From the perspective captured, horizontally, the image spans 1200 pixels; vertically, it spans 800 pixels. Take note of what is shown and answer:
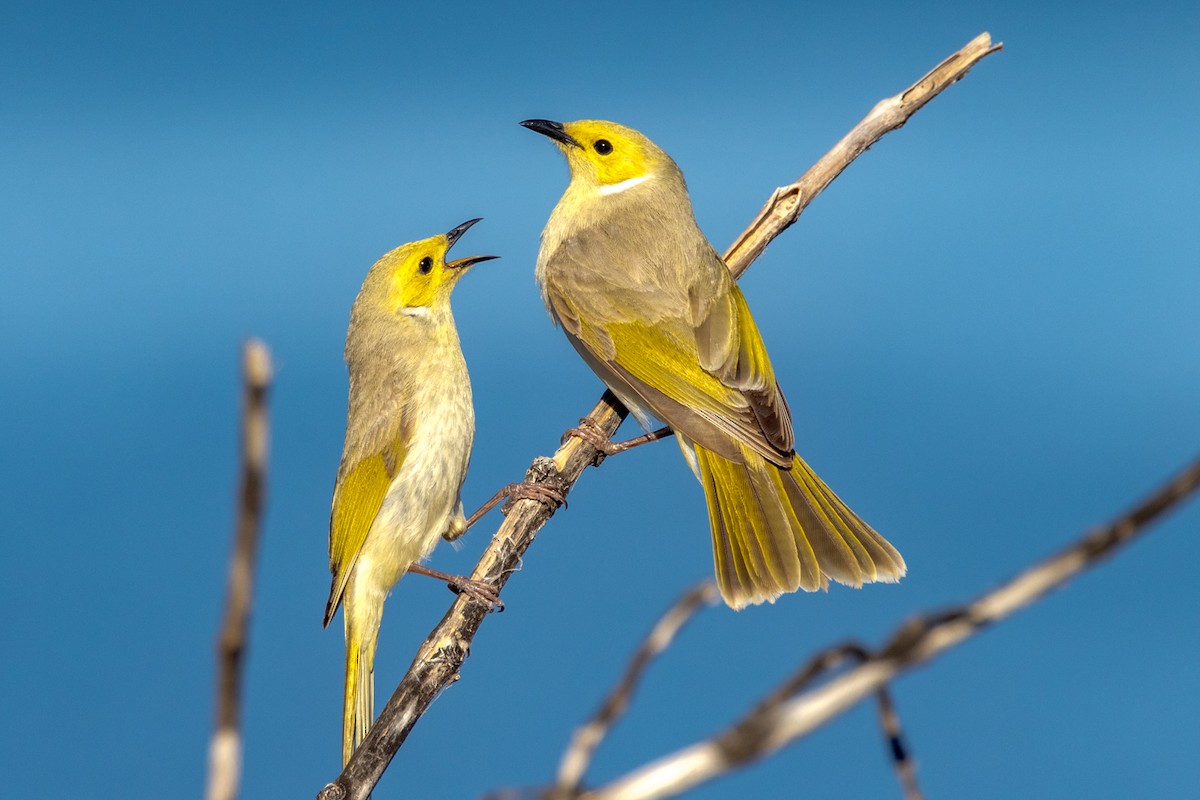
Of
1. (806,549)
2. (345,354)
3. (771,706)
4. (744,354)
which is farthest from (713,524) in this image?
(771,706)

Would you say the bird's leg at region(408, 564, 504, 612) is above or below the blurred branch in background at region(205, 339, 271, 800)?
above

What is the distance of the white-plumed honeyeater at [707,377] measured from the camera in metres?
2.69

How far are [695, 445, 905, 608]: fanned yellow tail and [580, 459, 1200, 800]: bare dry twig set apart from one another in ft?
6.76

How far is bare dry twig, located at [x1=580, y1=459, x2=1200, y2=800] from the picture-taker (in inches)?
22.1

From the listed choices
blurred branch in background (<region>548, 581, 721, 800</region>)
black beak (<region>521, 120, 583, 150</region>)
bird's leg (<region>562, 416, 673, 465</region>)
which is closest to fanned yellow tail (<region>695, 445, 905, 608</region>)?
bird's leg (<region>562, 416, 673, 465</region>)

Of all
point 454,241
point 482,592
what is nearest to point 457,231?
point 454,241

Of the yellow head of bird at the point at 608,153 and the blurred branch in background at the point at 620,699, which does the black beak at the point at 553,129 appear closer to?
the yellow head of bird at the point at 608,153

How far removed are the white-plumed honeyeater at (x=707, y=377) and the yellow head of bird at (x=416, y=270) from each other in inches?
13.2

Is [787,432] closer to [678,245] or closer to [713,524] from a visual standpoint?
[713,524]

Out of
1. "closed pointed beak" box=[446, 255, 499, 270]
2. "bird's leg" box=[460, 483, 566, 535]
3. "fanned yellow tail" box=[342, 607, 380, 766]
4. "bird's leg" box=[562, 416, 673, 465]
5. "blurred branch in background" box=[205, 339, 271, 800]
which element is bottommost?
"blurred branch in background" box=[205, 339, 271, 800]

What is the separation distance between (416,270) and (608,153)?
0.80m

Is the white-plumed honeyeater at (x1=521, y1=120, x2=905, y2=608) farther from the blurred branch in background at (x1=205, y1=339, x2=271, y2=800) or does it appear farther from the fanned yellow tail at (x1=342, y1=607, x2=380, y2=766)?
the blurred branch in background at (x1=205, y1=339, x2=271, y2=800)

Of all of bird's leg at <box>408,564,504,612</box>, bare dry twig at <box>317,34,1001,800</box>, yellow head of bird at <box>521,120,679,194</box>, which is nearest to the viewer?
bare dry twig at <box>317,34,1001,800</box>

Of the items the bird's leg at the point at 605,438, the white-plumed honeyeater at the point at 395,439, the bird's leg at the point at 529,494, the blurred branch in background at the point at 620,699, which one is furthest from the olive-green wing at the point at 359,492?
the blurred branch in background at the point at 620,699
